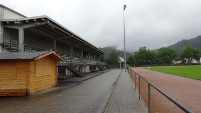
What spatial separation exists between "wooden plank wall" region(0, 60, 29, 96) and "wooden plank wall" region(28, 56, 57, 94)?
1.34 feet

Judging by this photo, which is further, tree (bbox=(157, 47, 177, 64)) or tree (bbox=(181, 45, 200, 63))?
tree (bbox=(181, 45, 200, 63))

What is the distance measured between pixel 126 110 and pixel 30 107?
12.9ft

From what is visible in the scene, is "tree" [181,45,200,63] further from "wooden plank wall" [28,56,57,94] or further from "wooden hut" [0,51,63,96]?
"wooden hut" [0,51,63,96]

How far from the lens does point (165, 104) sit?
988 cm

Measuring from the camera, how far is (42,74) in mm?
15188

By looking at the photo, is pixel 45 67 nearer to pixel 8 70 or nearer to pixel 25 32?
pixel 8 70

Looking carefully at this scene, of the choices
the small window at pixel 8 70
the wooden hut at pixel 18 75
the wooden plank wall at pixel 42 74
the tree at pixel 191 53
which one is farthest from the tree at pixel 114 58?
the small window at pixel 8 70

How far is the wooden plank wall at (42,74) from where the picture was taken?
13.7 metres

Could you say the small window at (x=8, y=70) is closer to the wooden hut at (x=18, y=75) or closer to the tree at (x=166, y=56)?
the wooden hut at (x=18, y=75)

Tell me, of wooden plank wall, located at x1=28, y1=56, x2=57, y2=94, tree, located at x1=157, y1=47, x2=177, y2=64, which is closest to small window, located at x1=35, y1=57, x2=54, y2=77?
wooden plank wall, located at x1=28, y1=56, x2=57, y2=94

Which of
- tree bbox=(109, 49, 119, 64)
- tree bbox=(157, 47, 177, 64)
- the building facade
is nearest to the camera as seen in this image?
the building facade

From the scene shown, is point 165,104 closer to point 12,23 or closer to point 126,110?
point 126,110

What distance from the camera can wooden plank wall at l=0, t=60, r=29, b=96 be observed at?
13.2 metres

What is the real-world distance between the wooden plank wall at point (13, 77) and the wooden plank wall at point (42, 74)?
1.34 feet
